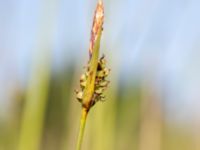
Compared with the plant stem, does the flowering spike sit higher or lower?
higher

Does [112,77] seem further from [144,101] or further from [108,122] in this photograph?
[144,101]

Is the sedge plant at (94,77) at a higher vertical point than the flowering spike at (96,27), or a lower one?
lower

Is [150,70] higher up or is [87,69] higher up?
[150,70]

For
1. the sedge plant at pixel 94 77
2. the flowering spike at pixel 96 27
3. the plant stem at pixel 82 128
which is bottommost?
the plant stem at pixel 82 128

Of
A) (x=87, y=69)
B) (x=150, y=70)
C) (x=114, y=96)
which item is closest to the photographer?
(x=87, y=69)

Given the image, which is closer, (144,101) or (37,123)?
(37,123)

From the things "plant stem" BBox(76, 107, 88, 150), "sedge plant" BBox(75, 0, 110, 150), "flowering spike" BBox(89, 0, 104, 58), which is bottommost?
"plant stem" BBox(76, 107, 88, 150)

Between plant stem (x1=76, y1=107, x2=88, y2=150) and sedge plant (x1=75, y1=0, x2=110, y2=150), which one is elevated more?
sedge plant (x1=75, y1=0, x2=110, y2=150)

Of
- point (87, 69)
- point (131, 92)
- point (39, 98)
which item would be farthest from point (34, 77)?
point (131, 92)

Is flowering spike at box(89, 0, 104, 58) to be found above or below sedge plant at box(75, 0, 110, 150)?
above

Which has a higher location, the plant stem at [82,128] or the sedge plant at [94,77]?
the sedge plant at [94,77]

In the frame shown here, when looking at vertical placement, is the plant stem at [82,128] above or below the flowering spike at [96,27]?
below
